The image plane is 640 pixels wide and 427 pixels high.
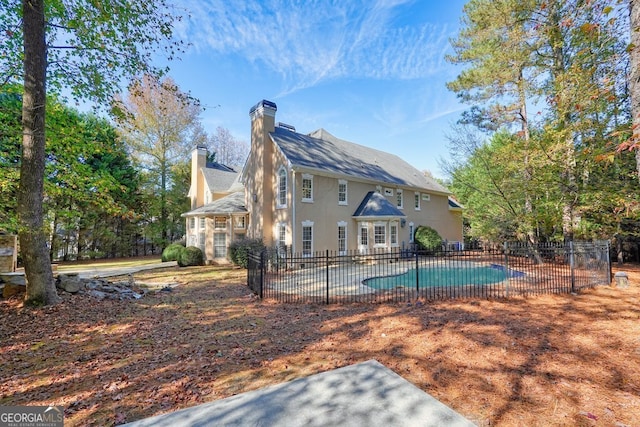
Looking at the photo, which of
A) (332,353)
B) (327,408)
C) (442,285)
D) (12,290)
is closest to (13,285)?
(12,290)

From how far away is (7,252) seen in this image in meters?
9.74

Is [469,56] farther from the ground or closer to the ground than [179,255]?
farther from the ground

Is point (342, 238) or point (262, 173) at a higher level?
point (262, 173)

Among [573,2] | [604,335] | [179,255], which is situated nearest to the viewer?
[604,335]

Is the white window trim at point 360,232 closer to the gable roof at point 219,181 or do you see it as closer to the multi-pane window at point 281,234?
the multi-pane window at point 281,234

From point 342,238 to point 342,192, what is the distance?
2944mm

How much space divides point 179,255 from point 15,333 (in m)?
12.9

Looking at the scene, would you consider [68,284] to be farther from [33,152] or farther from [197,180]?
[197,180]

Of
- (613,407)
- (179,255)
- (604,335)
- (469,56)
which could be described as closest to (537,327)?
(604,335)

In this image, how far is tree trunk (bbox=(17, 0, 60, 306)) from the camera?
6828mm

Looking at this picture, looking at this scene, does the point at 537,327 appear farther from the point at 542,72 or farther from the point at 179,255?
the point at 179,255

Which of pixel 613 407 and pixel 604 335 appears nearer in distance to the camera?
pixel 613 407

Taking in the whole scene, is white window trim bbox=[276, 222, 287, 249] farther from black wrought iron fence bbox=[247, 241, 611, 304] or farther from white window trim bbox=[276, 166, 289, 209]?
black wrought iron fence bbox=[247, 241, 611, 304]

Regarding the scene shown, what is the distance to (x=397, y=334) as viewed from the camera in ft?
17.8
